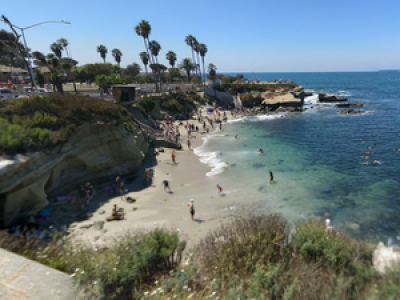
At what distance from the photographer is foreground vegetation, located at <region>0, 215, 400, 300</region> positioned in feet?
20.4

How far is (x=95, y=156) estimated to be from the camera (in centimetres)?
1839

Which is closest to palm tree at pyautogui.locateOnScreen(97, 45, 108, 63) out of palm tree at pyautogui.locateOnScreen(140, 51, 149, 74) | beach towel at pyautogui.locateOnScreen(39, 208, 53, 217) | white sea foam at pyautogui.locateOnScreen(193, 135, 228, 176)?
palm tree at pyautogui.locateOnScreen(140, 51, 149, 74)

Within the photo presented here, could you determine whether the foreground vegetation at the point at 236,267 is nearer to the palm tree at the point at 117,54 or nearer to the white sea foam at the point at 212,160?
the white sea foam at the point at 212,160

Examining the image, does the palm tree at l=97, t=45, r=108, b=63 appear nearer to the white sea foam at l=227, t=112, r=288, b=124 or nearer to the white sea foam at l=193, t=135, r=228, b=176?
the white sea foam at l=227, t=112, r=288, b=124

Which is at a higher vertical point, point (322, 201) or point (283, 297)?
point (283, 297)

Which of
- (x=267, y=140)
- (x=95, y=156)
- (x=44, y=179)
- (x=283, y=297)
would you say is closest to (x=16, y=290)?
(x=283, y=297)

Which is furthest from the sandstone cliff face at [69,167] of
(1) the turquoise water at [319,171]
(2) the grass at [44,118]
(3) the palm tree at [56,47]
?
(3) the palm tree at [56,47]

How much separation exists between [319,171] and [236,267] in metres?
17.8

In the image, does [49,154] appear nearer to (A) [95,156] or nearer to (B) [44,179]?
(B) [44,179]

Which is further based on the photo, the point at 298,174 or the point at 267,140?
the point at 267,140

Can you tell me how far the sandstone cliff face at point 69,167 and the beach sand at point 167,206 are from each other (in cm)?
161

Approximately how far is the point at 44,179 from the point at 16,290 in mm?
10284

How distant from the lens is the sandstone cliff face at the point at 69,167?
12445 mm

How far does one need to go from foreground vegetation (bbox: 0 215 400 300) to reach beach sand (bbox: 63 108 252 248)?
2.88 meters
